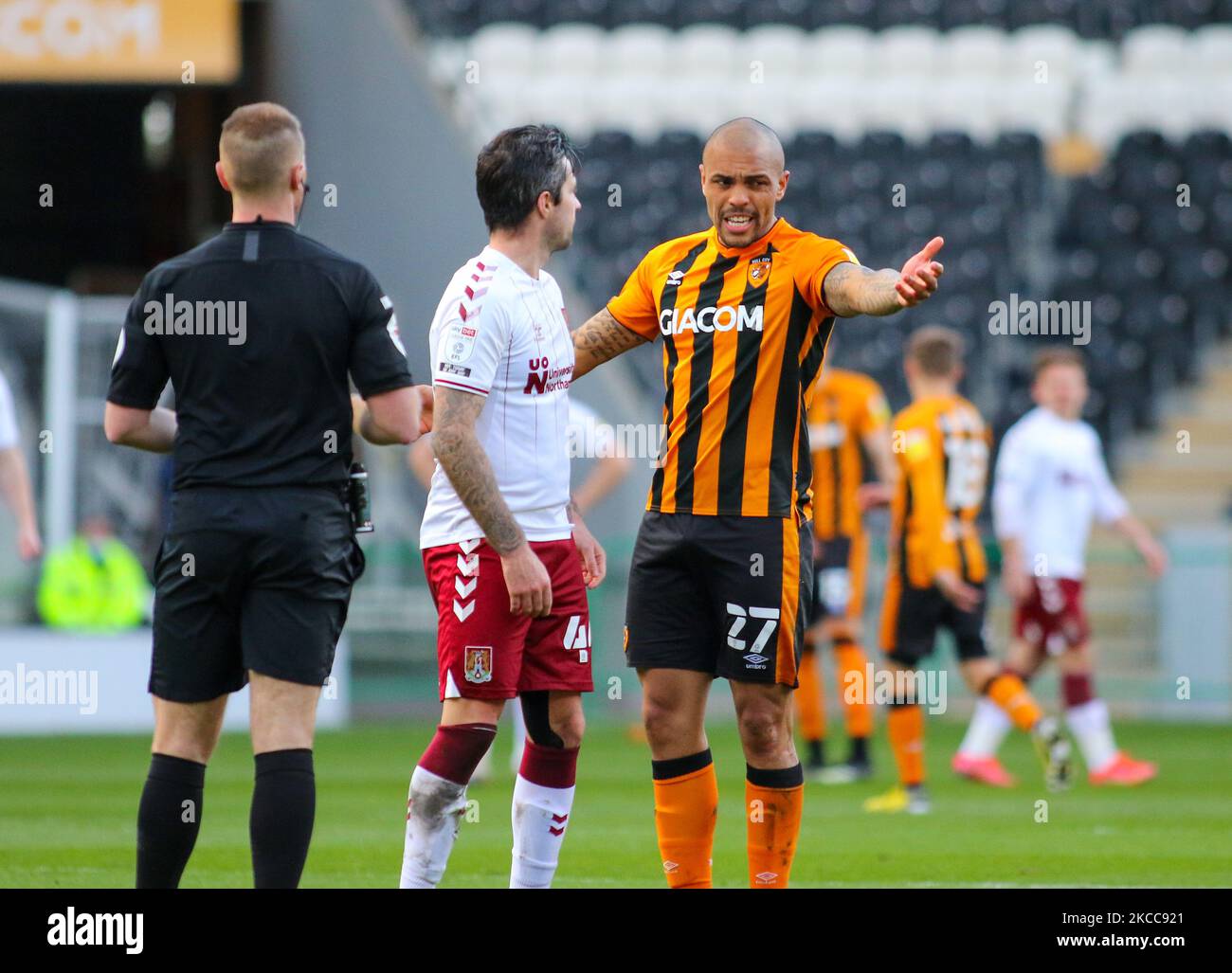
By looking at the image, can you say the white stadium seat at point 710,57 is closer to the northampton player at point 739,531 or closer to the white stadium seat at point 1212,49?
the white stadium seat at point 1212,49

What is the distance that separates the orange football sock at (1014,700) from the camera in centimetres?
829

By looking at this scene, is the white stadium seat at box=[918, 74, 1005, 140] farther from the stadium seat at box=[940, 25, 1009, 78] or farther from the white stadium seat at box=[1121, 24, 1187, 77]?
the white stadium seat at box=[1121, 24, 1187, 77]

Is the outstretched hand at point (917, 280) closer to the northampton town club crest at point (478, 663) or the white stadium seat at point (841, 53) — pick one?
the northampton town club crest at point (478, 663)

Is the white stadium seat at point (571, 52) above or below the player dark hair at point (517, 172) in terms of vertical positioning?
above

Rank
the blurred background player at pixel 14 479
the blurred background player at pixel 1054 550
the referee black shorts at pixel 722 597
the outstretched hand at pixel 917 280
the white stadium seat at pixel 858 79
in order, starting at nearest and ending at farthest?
the outstretched hand at pixel 917 280, the referee black shorts at pixel 722 597, the blurred background player at pixel 14 479, the blurred background player at pixel 1054 550, the white stadium seat at pixel 858 79

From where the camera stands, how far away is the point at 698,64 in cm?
1895

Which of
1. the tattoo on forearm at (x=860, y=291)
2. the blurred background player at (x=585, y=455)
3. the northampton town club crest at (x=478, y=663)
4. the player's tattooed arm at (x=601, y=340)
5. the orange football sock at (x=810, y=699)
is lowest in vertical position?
the orange football sock at (x=810, y=699)

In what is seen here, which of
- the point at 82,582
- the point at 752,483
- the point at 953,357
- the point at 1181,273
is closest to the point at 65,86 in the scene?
the point at 82,582

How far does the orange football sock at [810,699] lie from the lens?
9180 mm

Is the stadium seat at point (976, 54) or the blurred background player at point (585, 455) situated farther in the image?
the stadium seat at point (976, 54)

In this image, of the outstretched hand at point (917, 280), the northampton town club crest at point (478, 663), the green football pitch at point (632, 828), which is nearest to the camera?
the outstretched hand at point (917, 280)

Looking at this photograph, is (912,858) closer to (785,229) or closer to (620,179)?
(785,229)

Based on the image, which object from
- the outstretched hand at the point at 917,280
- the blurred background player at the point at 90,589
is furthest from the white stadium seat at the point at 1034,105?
the outstretched hand at the point at 917,280

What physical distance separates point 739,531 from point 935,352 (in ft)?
12.3
